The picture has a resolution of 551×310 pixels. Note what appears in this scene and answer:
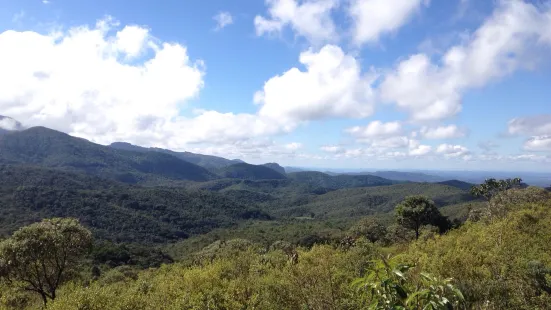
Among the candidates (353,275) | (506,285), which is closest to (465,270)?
(506,285)

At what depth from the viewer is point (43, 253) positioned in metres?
22.5

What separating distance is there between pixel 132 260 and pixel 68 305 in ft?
265

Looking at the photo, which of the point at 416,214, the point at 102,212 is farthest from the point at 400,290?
the point at 102,212

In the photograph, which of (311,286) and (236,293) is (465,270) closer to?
(311,286)

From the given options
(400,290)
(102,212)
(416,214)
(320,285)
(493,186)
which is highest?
(493,186)

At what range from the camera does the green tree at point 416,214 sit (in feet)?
181

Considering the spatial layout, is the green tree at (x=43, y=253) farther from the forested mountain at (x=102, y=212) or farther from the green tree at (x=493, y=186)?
the forested mountain at (x=102, y=212)

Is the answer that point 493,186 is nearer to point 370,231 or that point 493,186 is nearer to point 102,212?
point 370,231

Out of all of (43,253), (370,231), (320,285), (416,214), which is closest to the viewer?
(320,285)

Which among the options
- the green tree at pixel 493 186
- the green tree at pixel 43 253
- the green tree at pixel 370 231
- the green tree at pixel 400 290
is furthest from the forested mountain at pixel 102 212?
the green tree at pixel 400 290

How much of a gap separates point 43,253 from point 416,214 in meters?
49.1

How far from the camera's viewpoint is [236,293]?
15.9 m

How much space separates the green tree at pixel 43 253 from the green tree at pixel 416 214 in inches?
1792

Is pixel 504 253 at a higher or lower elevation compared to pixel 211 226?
higher
